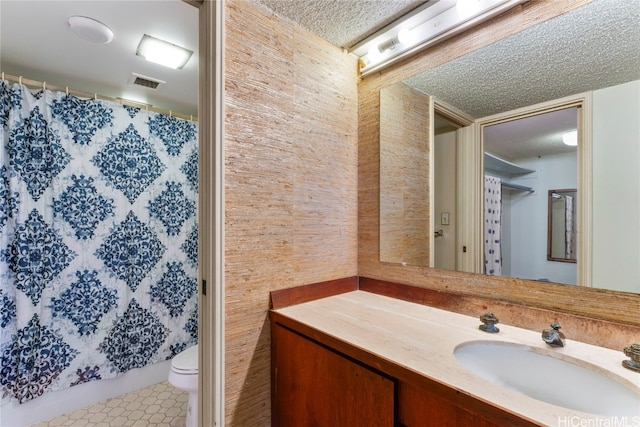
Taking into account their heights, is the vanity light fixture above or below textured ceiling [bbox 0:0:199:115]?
below

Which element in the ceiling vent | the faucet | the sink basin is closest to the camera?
the sink basin

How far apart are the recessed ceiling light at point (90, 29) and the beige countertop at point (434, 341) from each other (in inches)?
63.2

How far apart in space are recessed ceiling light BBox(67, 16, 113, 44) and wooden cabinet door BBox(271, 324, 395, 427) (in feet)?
5.39

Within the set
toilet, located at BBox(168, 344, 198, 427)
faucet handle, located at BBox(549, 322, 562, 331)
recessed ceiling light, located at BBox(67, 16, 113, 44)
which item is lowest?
toilet, located at BBox(168, 344, 198, 427)

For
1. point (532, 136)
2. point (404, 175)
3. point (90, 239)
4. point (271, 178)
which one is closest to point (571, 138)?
point (532, 136)

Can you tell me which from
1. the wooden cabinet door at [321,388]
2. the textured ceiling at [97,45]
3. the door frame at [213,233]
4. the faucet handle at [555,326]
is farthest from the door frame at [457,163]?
the textured ceiling at [97,45]

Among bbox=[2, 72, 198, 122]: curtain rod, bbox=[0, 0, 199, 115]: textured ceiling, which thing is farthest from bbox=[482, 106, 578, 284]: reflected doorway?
bbox=[2, 72, 198, 122]: curtain rod

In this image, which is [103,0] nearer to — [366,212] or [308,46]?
[308,46]

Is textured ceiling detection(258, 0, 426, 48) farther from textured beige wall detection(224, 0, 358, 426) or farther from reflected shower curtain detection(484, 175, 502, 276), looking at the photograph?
reflected shower curtain detection(484, 175, 502, 276)

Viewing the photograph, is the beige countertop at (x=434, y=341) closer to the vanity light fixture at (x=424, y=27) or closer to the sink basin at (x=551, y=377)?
the sink basin at (x=551, y=377)

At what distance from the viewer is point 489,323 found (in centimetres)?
97

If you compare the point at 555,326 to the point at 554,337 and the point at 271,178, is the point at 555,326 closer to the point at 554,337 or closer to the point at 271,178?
the point at 554,337

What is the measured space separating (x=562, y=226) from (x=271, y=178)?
3.45ft

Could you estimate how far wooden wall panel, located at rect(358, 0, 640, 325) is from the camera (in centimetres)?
89
